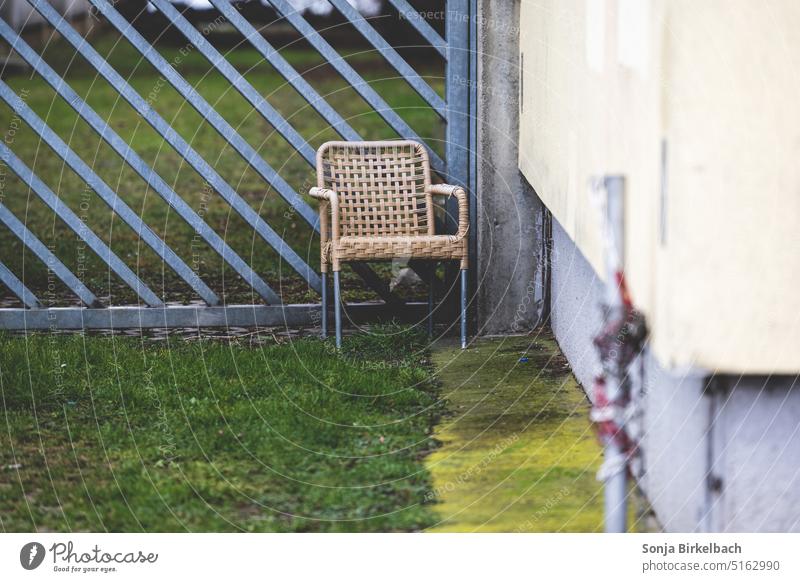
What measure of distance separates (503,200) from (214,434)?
1.99 meters

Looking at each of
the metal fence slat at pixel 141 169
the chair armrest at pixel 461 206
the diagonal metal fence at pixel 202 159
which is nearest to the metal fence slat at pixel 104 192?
the diagonal metal fence at pixel 202 159

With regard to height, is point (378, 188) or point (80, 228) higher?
point (378, 188)

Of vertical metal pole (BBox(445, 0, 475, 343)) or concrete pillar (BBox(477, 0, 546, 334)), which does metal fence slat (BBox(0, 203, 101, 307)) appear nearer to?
vertical metal pole (BBox(445, 0, 475, 343))

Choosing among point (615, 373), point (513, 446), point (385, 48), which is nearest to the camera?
point (615, 373)

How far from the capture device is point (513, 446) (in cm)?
398

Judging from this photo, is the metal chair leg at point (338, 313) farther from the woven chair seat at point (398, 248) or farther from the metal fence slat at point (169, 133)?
the metal fence slat at point (169, 133)

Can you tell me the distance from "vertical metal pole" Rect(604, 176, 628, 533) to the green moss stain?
27 centimetres

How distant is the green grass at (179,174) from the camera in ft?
22.2

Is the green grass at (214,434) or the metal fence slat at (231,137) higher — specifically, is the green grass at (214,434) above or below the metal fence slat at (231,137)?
below

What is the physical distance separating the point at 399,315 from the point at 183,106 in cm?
1186

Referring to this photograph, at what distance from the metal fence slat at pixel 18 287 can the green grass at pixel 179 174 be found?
516 mm

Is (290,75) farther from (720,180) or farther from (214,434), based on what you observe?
(720,180)

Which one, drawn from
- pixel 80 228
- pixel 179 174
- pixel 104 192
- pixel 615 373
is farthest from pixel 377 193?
pixel 179 174
